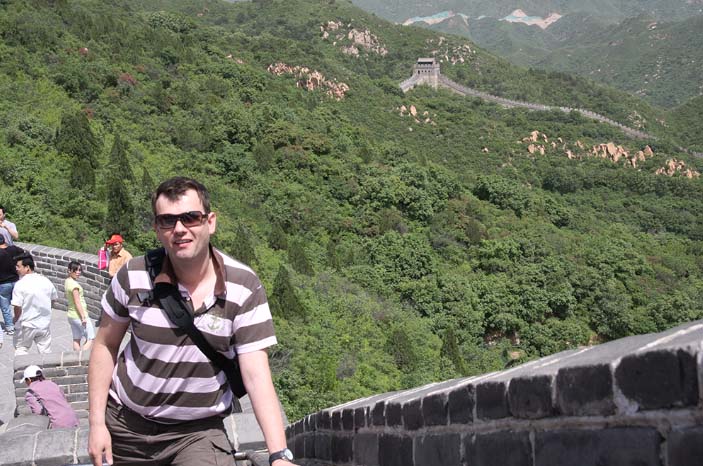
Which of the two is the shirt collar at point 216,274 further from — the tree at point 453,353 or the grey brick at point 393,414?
the tree at point 453,353

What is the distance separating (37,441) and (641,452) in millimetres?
3895

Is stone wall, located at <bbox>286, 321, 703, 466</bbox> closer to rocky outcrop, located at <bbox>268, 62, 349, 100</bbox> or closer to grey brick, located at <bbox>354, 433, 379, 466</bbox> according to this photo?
grey brick, located at <bbox>354, 433, 379, 466</bbox>

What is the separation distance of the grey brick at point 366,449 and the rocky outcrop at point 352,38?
79.8m

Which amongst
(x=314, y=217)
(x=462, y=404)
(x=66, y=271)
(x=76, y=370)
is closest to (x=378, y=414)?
(x=462, y=404)

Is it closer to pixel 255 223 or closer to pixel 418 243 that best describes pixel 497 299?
pixel 418 243

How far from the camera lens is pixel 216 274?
8.68 feet

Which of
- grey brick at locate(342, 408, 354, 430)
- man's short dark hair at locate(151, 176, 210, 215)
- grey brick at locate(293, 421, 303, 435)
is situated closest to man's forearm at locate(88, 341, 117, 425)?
man's short dark hair at locate(151, 176, 210, 215)

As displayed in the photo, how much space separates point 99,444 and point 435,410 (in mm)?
Answer: 1278

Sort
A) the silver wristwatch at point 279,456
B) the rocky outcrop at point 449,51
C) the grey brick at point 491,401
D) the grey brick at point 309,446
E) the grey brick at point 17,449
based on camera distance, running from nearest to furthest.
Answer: the grey brick at point 491,401, the silver wristwatch at point 279,456, the grey brick at point 17,449, the grey brick at point 309,446, the rocky outcrop at point 449,51

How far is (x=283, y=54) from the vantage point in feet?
176

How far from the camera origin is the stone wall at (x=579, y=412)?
5.16 feet

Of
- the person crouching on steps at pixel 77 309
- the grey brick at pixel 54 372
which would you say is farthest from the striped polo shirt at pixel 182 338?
the person crouching on steps at pixel 77 309

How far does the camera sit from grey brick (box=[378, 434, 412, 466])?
2989mm

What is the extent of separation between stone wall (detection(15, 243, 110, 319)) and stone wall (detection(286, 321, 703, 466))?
7.87 metres
